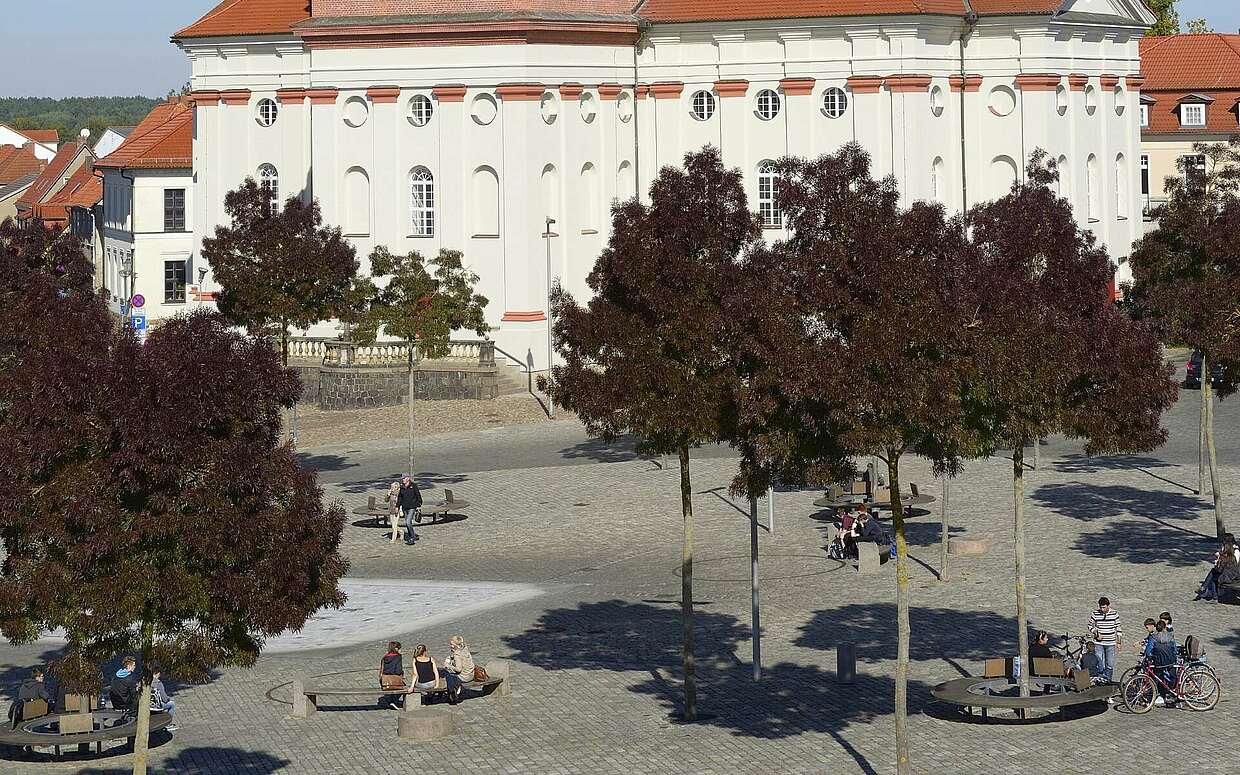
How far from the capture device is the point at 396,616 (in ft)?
103

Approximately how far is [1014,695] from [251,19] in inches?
1919

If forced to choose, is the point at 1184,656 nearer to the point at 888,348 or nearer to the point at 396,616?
the point at 888,348

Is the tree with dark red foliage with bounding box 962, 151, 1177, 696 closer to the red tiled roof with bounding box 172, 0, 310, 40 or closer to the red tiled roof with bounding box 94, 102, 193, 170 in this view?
the red tiled roof with bounding box 172, 0, 310, 40

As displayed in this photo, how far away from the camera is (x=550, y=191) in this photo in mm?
62750

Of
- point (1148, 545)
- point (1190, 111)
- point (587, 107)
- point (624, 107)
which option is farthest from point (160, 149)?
point (1148, 545)

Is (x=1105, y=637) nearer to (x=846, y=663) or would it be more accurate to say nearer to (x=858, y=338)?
(x=846, y=663)

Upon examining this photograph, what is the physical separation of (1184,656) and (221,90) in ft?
162

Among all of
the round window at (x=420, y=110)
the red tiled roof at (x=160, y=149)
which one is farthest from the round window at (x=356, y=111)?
the red tiled roof at (x=160, y=149)

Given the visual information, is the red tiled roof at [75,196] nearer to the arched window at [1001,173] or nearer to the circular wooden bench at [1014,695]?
the arched window at [1001,173]

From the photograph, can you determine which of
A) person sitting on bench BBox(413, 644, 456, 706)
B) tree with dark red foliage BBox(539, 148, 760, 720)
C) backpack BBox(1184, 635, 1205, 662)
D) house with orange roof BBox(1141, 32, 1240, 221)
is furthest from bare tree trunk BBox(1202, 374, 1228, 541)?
house with orange roof BBox(1141, 32, 1240, 221)

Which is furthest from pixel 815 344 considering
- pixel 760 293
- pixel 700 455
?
pixel 700 455

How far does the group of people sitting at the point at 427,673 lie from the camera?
25.3 metres

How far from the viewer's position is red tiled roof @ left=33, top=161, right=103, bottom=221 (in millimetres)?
102875

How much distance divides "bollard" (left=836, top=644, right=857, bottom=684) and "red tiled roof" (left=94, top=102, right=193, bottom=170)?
6340 centimetres
